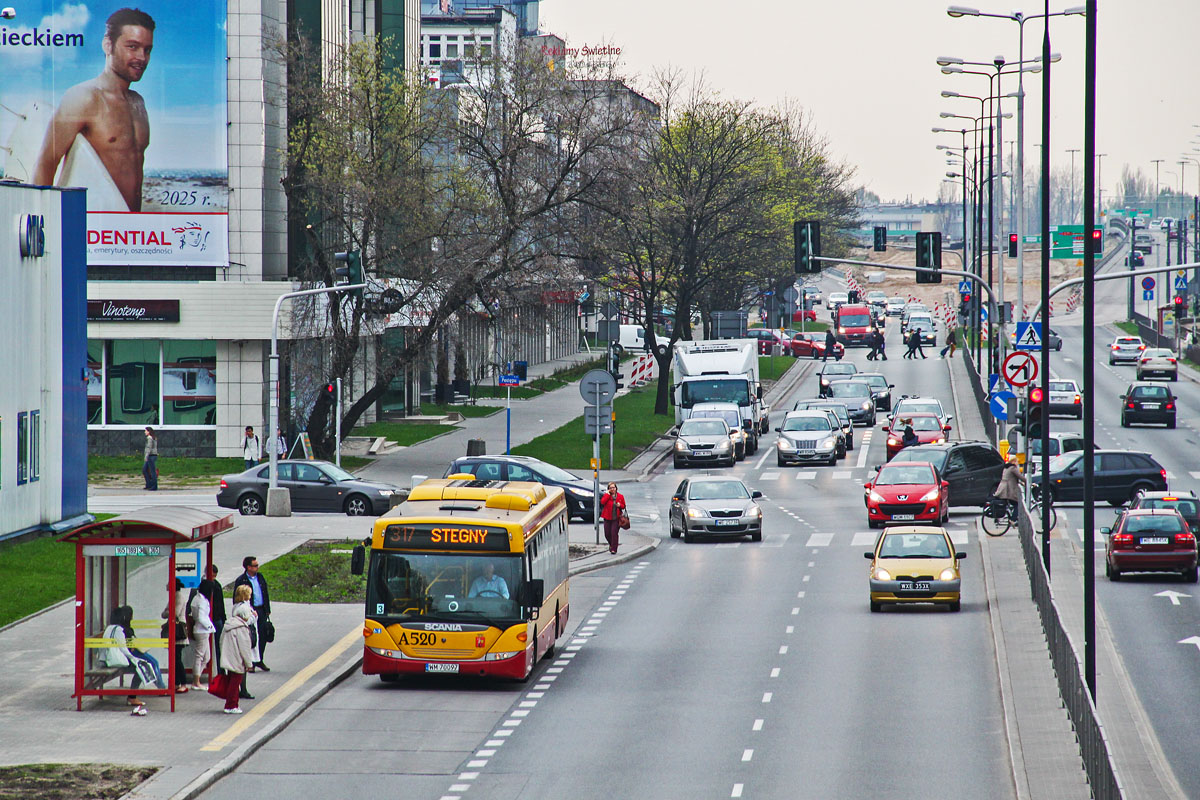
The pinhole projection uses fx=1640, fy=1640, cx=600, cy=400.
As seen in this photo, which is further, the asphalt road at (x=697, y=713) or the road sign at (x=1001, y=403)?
the road sign at (x=1001, y=403)

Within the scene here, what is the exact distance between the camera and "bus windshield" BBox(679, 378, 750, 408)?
5469cm

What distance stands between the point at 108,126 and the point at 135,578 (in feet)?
105

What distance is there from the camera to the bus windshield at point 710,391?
179ft

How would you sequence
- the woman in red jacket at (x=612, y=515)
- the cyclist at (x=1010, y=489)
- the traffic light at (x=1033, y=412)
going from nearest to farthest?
1. the woman in red jacket at (x=612, y=515)
2. the traffic light at (x=1033, y=412)
3. the cyclist at (x=1010, y=489)

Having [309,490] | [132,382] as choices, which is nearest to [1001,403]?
[309,490]

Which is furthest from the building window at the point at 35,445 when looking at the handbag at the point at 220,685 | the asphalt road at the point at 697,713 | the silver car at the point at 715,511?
the silver car at the point at 715,511

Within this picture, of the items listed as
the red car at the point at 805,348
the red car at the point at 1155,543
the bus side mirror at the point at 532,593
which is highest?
the red car at the point at 805,348

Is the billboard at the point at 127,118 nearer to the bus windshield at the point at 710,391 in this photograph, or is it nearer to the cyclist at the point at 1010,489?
the bus windshield at the point at 710,391

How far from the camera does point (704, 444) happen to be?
164 ft

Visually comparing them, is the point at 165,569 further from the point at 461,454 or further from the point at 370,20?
the point at 370,20

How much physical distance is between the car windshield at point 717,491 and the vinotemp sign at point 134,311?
19.7 m

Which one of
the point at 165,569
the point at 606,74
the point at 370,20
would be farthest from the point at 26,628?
the point at 370,20

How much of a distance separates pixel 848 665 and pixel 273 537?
15.8 metres

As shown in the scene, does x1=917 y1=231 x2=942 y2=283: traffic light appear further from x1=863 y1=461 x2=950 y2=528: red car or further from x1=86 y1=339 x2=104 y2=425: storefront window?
x1=86 y1=339 x2=104 y2=425: storefront window
